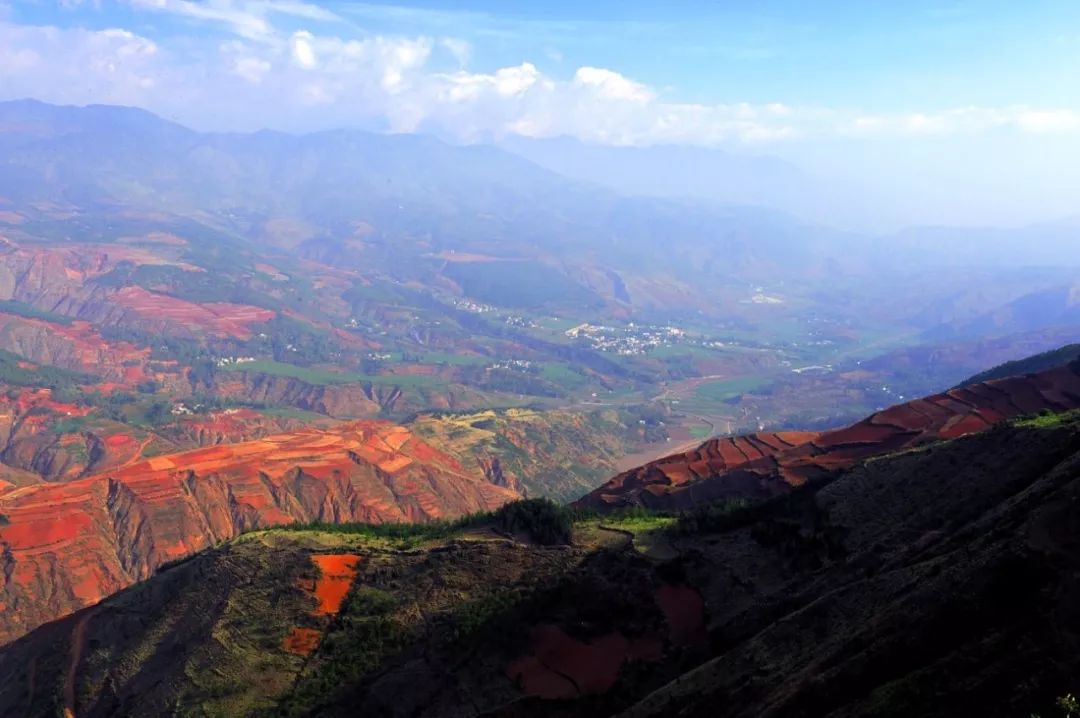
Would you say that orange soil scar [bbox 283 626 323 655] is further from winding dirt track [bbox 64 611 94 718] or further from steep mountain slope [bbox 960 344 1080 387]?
steep mountain slope [bbox 960 344 1080 387]

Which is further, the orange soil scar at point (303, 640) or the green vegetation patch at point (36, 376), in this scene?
the green vegetation patch at point (36, 376)

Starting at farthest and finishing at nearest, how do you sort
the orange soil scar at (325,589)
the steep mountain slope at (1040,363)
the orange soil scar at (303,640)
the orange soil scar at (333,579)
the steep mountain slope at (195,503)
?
the steep mountain slope at (1040,363)
the steep mountain slope at (195,503)
the orange soil scar at (333,579)
the orange soil scar at (325,589)
the orange soil scar at (303,640)

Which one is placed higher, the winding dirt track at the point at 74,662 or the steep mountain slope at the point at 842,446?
the steep mountain slope at the point at 842,446

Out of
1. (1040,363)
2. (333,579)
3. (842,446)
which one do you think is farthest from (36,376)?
(1040,363)

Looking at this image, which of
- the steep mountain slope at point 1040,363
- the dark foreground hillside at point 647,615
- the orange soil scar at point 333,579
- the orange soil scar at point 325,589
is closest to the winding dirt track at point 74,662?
the dark foreground hillside at point 647,615

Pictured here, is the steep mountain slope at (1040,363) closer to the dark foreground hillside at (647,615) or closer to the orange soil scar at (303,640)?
the dark foreground hillside at (647,615)

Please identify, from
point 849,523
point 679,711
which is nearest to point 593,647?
point 679,711
